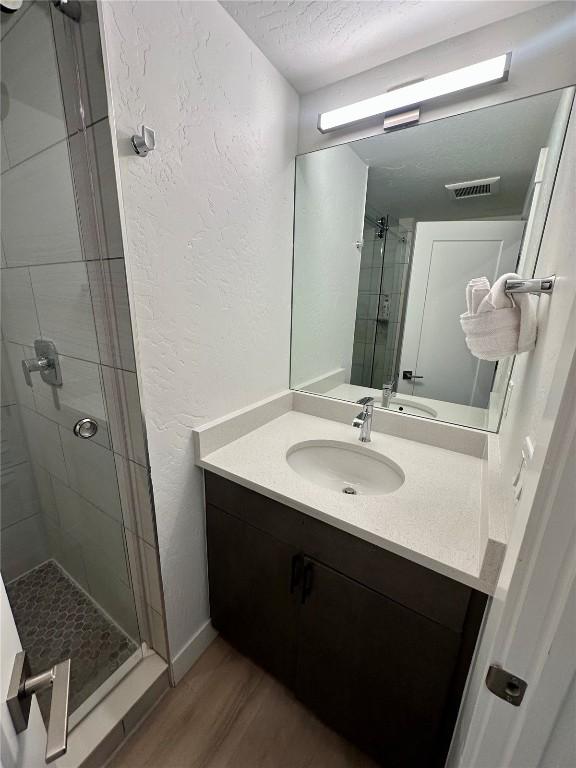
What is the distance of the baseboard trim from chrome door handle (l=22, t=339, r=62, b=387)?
1127 mm

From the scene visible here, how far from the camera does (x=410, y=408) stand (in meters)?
1.37

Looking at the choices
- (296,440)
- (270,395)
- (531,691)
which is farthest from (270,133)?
(531,691)

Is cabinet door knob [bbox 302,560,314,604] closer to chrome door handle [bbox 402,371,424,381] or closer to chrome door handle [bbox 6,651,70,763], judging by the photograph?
chrome door handle [bbox 6,651,70,763]

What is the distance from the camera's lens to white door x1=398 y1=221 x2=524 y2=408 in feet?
3.65

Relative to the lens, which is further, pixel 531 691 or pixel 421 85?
pixel 421 85

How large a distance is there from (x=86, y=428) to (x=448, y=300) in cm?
144

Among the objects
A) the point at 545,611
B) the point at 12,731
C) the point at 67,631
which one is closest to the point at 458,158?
the point at 545,611

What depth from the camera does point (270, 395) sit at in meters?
1.49

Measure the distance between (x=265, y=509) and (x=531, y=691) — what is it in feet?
2.34

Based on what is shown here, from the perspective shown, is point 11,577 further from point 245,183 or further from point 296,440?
point 245,183

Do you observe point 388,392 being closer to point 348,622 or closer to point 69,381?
point 348,622

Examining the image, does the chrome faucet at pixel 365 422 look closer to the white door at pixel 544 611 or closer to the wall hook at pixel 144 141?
the white door at pixel 544 611

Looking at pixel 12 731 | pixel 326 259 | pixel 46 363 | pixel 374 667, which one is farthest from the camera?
pixel 326 259

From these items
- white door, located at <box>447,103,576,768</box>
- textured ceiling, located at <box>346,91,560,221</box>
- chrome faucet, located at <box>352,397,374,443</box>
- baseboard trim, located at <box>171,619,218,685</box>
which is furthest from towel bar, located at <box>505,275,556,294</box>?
baseboard trim, located at <box>171,619,218,685</box>
